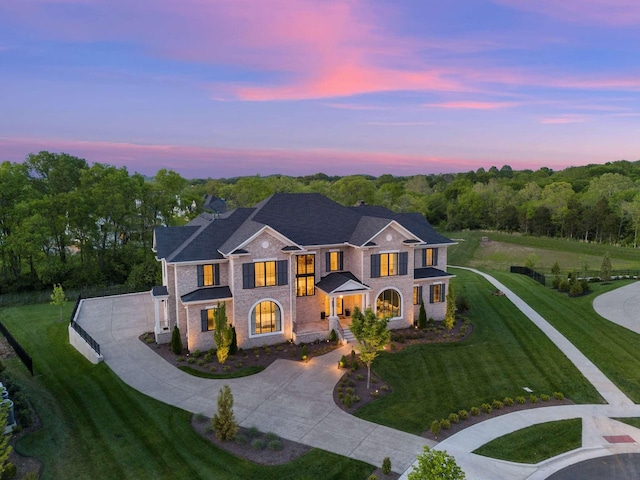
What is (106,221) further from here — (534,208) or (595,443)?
(534,208)

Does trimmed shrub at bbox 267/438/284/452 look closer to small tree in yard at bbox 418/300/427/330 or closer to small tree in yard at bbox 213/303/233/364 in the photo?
small tree in yard at bbox 213/303/233/364

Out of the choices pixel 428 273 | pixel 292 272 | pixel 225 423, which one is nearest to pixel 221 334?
pixel 292 272

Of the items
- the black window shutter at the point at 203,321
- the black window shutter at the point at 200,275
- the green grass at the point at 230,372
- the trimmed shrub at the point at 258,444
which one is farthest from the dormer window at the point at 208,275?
the trimmed shrub at the point at 258,444

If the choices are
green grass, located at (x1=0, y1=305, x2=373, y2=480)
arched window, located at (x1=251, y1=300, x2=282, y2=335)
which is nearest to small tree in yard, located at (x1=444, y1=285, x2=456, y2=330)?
arched window, located at (x1=251, y1=300, x2=282, y2=335)

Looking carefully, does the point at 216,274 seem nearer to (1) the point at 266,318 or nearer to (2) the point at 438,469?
(1) the point at 266,318

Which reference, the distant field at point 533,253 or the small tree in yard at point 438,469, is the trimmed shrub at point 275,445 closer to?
the small tree in yard at point 438,469
